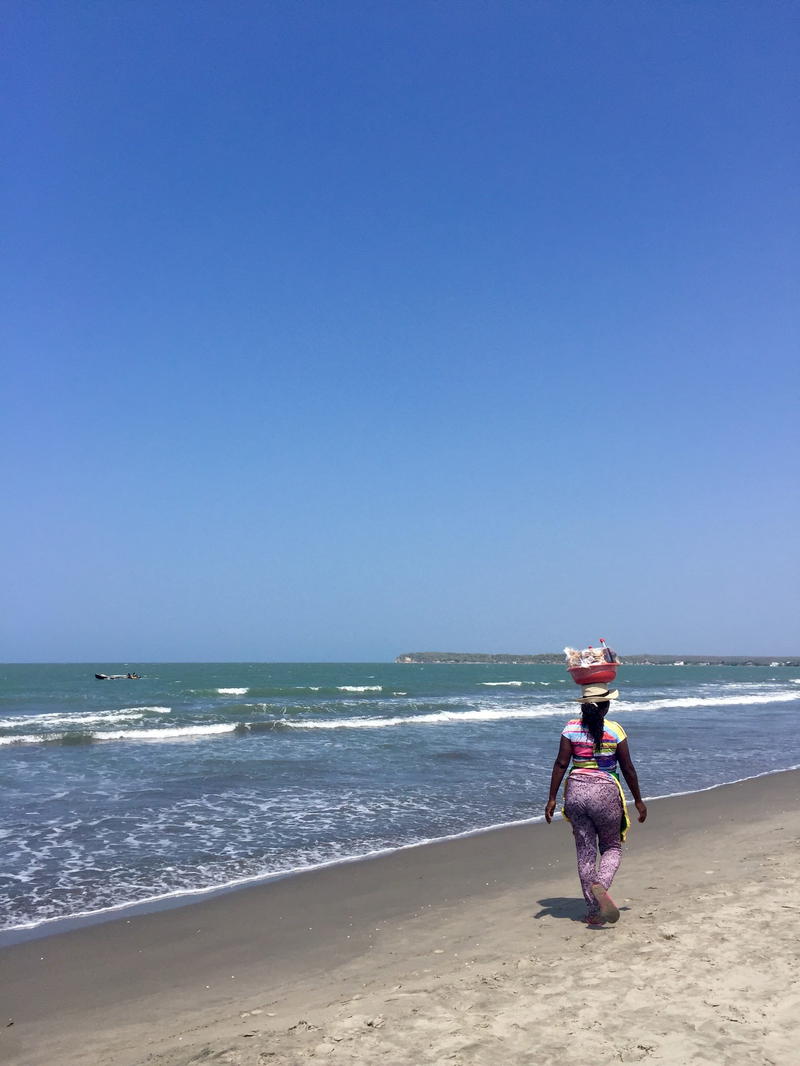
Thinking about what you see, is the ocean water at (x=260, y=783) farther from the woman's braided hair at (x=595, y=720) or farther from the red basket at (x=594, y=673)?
the red basket at (x=594, y=673)

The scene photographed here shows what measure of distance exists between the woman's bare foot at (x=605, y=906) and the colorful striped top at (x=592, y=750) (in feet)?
2.64

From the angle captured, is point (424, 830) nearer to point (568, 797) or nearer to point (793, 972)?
point (568, 797)

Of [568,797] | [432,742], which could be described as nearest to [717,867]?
[568,797]

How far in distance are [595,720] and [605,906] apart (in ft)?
4.17

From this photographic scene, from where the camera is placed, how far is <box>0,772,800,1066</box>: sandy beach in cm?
378

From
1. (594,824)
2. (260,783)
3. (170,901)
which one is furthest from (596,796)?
(260,783)

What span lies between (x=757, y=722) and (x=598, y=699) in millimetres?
23449

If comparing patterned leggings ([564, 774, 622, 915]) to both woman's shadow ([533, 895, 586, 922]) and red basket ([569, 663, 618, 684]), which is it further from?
red basket ([569, 663, 618, 684])

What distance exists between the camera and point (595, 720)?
579 cm

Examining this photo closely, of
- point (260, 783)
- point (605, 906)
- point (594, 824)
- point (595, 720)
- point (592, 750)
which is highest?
point (595, 720)

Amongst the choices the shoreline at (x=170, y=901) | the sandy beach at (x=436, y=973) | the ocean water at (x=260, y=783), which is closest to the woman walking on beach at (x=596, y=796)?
the sandy beach at (x=436, y=973)

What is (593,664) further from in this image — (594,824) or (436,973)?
(436,973)

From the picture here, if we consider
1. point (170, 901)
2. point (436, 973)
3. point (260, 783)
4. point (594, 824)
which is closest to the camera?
point (436, 973)

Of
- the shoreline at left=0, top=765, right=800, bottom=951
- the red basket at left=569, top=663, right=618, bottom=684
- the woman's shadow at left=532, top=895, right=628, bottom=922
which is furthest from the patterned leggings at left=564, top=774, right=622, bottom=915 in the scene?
the shoreline at left=0, top=765, right=800, bottom=951
